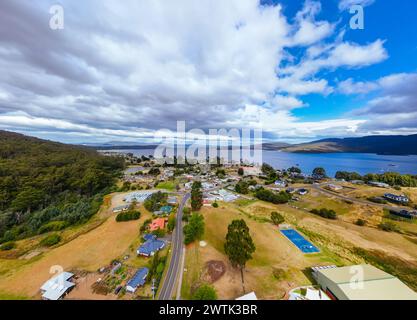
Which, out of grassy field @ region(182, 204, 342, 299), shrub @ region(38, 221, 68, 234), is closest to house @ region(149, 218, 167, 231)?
grassy field @ region(182, 204, 342, 299)

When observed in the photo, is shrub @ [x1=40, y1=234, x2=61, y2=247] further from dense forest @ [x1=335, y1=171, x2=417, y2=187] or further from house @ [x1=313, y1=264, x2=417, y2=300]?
dense forest @ [x1=335, y1=171, x2=417, y2=187]

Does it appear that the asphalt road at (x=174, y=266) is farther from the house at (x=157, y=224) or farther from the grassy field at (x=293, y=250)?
the house at (x=157, y=224)

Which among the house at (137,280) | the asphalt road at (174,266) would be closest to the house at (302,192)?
the asphalt road at (174,266)

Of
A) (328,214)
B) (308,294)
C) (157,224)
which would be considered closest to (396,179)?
(328,214)
